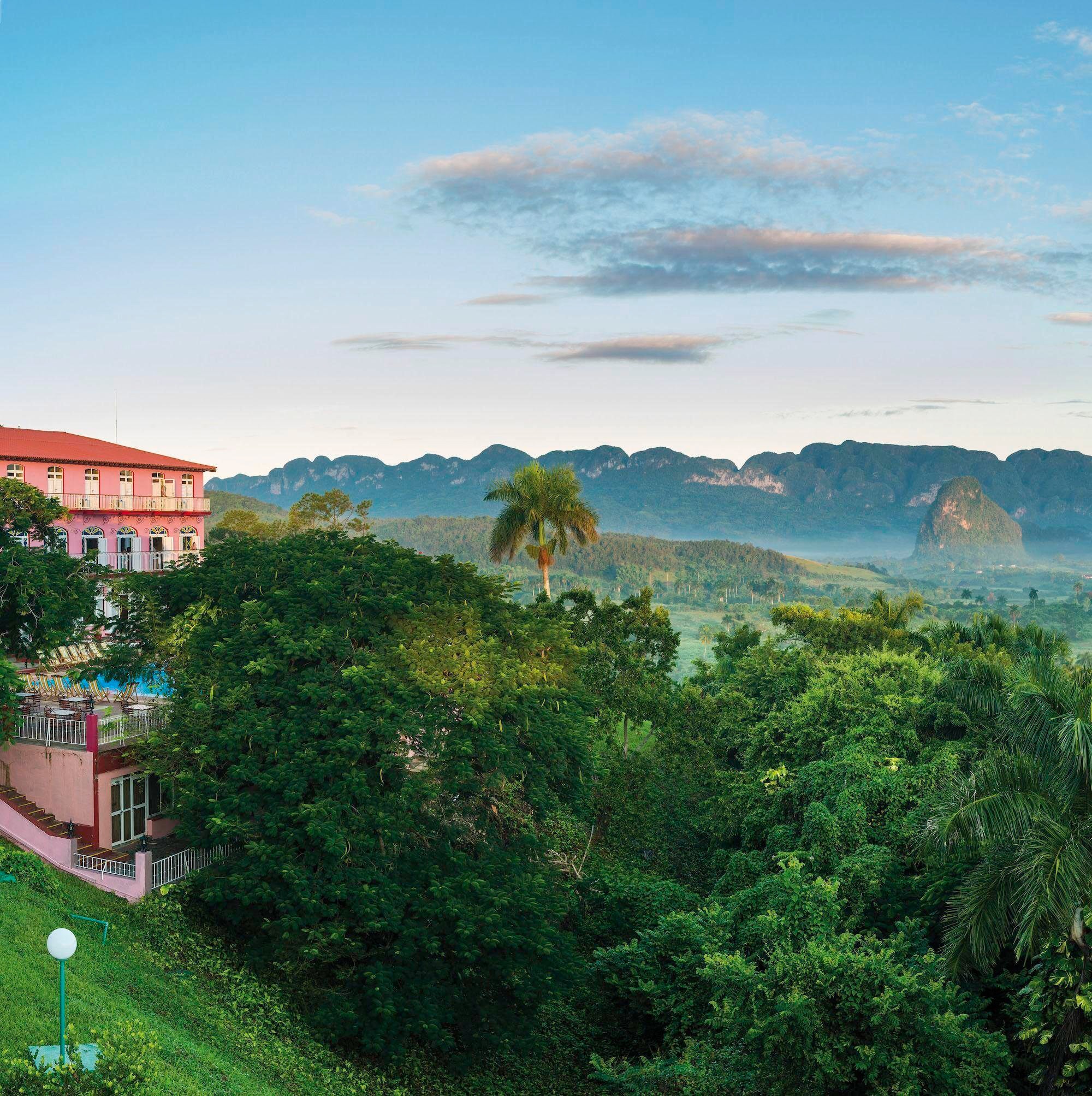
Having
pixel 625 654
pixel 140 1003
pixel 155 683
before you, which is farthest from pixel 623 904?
pixel 155 683

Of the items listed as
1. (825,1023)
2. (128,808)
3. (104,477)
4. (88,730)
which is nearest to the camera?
(825,1023)

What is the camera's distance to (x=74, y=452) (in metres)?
43.9

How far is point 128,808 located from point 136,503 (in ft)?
87.0

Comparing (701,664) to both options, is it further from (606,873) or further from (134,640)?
(134,640)

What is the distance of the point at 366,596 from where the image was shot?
2150 cm

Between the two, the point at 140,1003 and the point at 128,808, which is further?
the point at 128,808

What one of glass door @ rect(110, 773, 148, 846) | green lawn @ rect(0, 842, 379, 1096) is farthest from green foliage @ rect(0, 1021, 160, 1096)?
glass door @ rect(110, 773, 148, 846)

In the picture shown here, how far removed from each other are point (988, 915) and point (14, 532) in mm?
24337

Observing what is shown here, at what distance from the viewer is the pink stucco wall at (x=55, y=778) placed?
21094 mm

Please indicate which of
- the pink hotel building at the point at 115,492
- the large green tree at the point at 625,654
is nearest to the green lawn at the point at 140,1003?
the large green tree at the point at 625,654

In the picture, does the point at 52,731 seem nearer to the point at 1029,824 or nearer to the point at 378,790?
the point at 378,790

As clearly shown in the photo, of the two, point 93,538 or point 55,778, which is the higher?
point 93,538

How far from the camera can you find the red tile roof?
4119 centimetres

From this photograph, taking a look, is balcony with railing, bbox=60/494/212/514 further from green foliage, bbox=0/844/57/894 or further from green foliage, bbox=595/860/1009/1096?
green foliage, bbox=595/860/1009/1096
